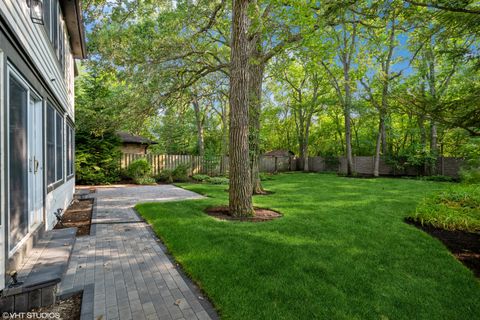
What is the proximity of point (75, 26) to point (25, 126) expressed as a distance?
5.25m

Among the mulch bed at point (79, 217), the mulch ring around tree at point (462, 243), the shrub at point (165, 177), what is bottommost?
the mulch ring around tree at point (462, 243)

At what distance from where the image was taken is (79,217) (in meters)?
5.95

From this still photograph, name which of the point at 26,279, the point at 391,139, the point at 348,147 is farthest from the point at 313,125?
the point at 26,279

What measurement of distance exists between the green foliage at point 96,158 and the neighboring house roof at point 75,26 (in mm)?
4122

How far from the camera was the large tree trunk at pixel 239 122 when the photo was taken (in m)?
5.53

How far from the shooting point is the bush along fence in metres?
14.9

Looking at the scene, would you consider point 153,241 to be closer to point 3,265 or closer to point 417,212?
point 3,265

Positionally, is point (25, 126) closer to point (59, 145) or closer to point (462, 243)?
point (59, 145)

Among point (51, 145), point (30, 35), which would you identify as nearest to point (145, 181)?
point (51, 145)

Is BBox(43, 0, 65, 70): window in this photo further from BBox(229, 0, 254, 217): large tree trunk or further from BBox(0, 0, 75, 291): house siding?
BBox(229, 0, 254, 217): large tree trunk

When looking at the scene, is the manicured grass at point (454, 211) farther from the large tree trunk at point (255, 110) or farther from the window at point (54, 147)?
the window at point (54, 147)

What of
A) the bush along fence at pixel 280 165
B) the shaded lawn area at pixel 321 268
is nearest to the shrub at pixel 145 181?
the bush along fence at pixel 280 165

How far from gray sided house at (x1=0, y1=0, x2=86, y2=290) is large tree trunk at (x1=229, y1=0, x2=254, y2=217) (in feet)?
10.8

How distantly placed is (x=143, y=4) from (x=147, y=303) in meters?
9.15
